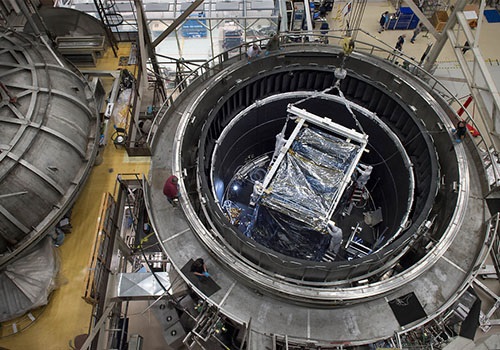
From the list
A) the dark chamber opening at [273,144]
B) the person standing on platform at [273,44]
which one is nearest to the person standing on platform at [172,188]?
the dark chamber opening at [273,144]

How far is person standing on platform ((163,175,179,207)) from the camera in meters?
11.9

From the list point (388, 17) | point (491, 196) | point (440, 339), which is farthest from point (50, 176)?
point (388, 17)

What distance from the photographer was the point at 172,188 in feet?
39.1

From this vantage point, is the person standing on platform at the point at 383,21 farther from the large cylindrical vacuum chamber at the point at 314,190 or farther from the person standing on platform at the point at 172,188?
the person standing on platform at the point at 172,188

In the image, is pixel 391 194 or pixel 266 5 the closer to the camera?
pixel 391 194

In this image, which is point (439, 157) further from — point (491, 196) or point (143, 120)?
point (143, 120)

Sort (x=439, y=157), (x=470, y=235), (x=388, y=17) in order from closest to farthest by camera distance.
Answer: (x=470, y=235), (x=439, y=157), (x=388, y=17)

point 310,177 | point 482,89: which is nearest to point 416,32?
point 482,89

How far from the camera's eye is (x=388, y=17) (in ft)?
88.4

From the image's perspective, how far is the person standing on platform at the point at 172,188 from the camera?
11.9 m

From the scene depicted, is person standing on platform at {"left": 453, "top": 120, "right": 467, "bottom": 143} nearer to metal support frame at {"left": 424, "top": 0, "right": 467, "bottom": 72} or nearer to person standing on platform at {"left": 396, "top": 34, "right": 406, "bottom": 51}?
metal support frame at {"left": 424, "top": 0, "right": 467, "bottom": 72}

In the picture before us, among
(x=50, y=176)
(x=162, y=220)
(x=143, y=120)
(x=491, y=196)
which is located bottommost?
(x=491, y=196)

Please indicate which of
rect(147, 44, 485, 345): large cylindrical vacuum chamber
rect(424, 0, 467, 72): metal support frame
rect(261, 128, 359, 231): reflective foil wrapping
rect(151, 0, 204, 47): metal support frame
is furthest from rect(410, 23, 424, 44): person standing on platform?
rect(151, 0, 204, 47): metal support frame

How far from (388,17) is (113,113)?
21992 millimetres
